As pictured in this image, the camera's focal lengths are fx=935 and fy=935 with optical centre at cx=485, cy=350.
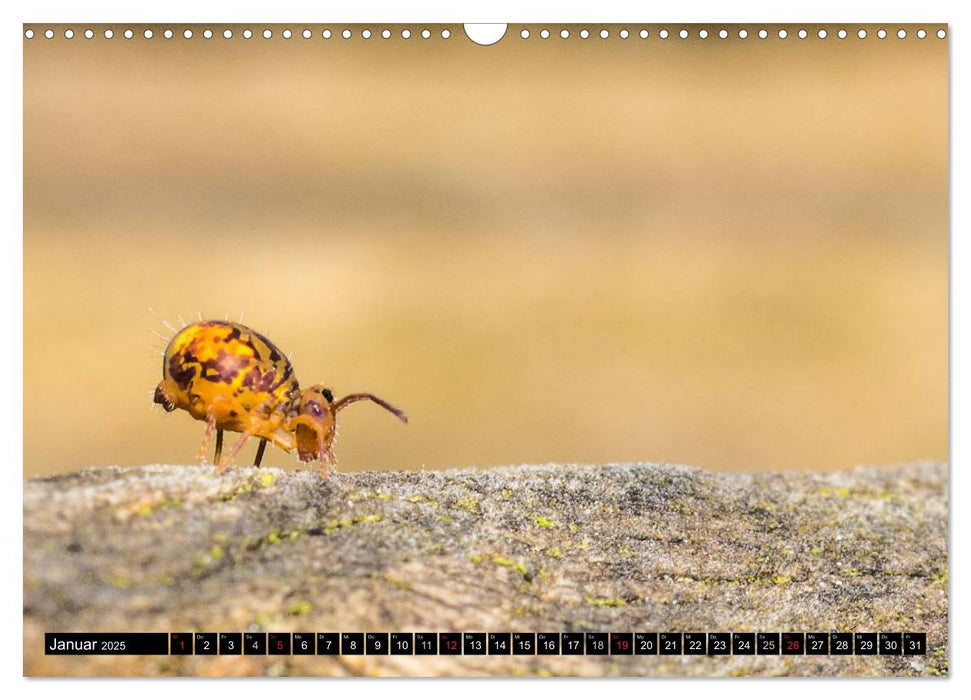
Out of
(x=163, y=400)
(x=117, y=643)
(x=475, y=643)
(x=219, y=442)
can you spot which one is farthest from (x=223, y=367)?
(x=475, y=643)

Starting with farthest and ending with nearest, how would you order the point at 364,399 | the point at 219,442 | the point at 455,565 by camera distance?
1. the point at 219,442
2. the point at 364,399
3. the point at 455,565

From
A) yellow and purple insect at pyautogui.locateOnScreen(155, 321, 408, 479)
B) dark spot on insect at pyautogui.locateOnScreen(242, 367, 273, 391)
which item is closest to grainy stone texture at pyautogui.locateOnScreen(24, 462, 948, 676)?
yellow and purple insect at pyautogui.locateOnScreen(155, 321, 408, 479)

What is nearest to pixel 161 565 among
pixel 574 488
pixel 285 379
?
pixel 285 379

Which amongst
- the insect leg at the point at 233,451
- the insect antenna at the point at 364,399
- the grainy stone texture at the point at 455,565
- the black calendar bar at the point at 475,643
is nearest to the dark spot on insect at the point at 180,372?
the insect leg at the point at 233,451

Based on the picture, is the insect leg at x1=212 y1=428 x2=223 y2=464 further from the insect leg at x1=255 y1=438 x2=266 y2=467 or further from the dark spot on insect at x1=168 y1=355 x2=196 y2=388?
the dark spot on insect at x1=168 y1=355 x2=196 y2=388

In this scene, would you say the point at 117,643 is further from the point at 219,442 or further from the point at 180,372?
the point at 180,372

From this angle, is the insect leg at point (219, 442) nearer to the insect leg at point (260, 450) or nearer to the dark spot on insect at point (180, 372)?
the insect leg at point (260, 450)
